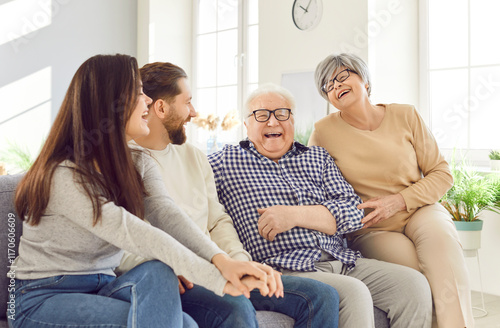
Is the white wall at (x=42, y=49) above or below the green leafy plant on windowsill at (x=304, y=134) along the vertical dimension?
above

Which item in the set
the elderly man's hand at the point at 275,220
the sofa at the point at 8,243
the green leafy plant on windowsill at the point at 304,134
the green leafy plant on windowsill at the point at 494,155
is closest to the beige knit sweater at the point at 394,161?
the elderly man's hand at the point at 275,220

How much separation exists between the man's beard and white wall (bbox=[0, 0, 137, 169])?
3.35 m

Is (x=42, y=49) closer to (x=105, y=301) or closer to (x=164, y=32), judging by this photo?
(x=164, y=32)

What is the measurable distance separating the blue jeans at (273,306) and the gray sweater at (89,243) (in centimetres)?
19

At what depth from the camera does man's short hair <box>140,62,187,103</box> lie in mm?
1899

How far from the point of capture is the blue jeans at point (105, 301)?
3.96ft

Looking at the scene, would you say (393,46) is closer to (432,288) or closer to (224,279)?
(432,288)

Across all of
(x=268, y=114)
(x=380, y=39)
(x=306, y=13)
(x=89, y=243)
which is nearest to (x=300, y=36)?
(x=306, y=13)

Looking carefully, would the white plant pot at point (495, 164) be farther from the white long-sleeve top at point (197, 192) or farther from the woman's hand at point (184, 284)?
the woman's hand at point (184, 284)

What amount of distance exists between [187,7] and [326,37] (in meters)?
2.22

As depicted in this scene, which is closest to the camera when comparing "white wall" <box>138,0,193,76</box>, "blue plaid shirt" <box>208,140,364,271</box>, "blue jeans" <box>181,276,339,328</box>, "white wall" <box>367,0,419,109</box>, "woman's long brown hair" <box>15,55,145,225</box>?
"woman's long brown hair" <box>15,55,145,225</box>

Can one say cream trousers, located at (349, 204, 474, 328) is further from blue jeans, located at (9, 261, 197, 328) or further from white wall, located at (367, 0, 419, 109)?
white wall, located at (367, 0, 419, 109)

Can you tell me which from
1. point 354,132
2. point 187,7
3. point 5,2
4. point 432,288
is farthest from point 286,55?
point 432,288

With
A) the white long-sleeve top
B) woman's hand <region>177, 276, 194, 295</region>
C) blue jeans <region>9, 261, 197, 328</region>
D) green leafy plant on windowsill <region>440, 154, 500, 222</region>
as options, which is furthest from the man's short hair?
green leafy plant on windowsill <region>440, 154, 500, 222</region>
